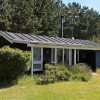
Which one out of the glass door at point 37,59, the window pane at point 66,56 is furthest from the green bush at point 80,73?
the window pane at point 66,56

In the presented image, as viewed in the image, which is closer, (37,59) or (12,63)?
(12,63)

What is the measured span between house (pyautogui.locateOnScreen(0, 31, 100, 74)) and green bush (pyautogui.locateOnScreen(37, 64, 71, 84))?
2.89m

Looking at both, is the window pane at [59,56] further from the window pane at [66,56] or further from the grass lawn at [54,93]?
the grass lawn at [54,93]

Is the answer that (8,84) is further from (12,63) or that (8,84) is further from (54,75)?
(54,75)

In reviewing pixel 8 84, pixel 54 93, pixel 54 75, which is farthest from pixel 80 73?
pixel 54 93

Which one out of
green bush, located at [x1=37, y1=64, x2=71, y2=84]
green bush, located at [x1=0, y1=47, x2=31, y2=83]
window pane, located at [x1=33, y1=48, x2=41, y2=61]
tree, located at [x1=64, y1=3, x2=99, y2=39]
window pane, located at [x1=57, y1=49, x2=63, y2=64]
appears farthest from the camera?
tree, located at [x1=64, y1=3, x2=99, y2=39]

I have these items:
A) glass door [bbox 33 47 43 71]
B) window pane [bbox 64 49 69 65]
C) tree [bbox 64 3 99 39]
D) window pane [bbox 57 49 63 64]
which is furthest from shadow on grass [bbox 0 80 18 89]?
tree [bbox 64 3 99 39]

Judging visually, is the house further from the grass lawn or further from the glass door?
the grass lawn

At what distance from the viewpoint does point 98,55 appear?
109 feet

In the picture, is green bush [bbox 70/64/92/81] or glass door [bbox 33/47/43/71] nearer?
green bush [bbox 70/64/92/81]

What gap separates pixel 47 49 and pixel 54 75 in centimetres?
629

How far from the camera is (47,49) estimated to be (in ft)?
87.8

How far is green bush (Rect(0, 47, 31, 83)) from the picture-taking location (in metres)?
18.9

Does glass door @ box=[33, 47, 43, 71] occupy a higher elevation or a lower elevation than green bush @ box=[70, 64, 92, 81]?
higher
